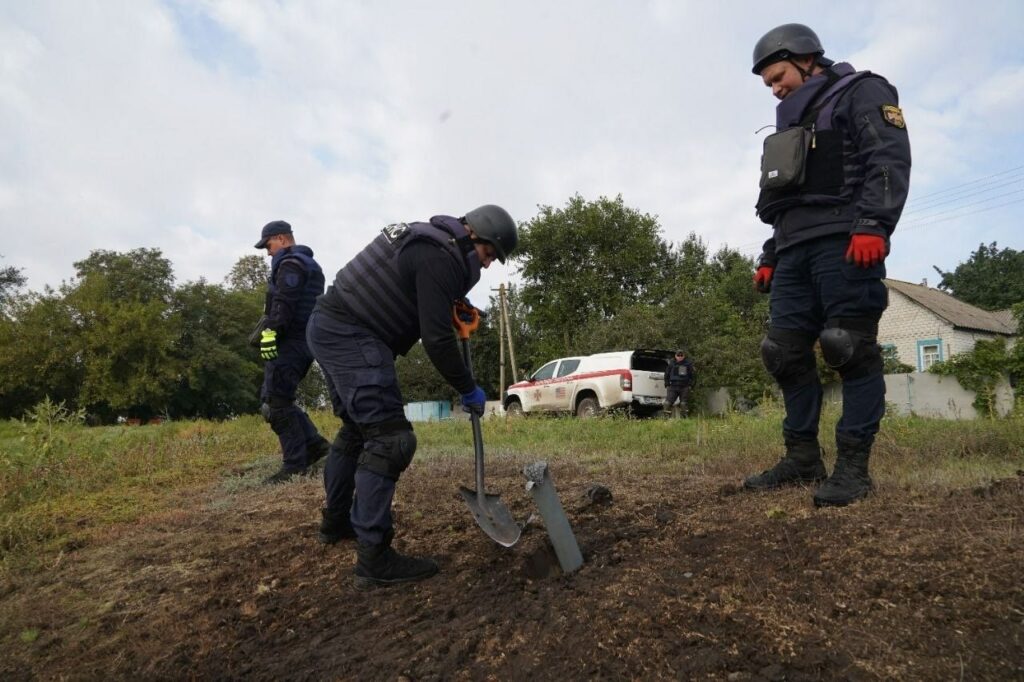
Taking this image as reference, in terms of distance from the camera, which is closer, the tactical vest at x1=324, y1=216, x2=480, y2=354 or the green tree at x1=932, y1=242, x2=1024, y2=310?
the tactical vest at x1=324, y1=216, x2=480, y2=354

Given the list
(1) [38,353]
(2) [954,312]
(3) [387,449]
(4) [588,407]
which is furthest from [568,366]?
(1) [38,353]

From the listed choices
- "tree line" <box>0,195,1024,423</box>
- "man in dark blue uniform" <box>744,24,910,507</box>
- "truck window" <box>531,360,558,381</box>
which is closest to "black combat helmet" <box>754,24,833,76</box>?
"man in dark blue uniform" <box>744,24,910,507</box>

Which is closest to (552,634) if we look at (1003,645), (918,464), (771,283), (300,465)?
(1003,645)

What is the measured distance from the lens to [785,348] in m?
3.13

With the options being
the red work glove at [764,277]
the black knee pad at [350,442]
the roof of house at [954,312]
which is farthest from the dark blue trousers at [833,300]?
the roof of house at [954,312]

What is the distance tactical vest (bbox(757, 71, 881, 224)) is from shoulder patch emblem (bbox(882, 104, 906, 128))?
0.17 meters

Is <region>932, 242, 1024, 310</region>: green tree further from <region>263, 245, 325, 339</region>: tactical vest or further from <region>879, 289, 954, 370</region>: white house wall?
<region>263, 245, 325, 339</region>: tactical vest

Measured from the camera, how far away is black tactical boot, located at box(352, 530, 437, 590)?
2.68 meters

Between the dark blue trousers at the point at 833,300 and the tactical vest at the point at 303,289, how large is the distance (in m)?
3.54

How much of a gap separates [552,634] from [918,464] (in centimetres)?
316

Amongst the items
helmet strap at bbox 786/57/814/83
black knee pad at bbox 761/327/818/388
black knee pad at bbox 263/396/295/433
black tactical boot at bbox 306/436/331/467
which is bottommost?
black tactical boot at bbox 306/436/331/467

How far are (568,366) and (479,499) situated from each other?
1337cm

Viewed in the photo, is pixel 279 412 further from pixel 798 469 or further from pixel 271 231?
pixel 798 469

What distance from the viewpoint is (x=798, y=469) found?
320 centimetres
